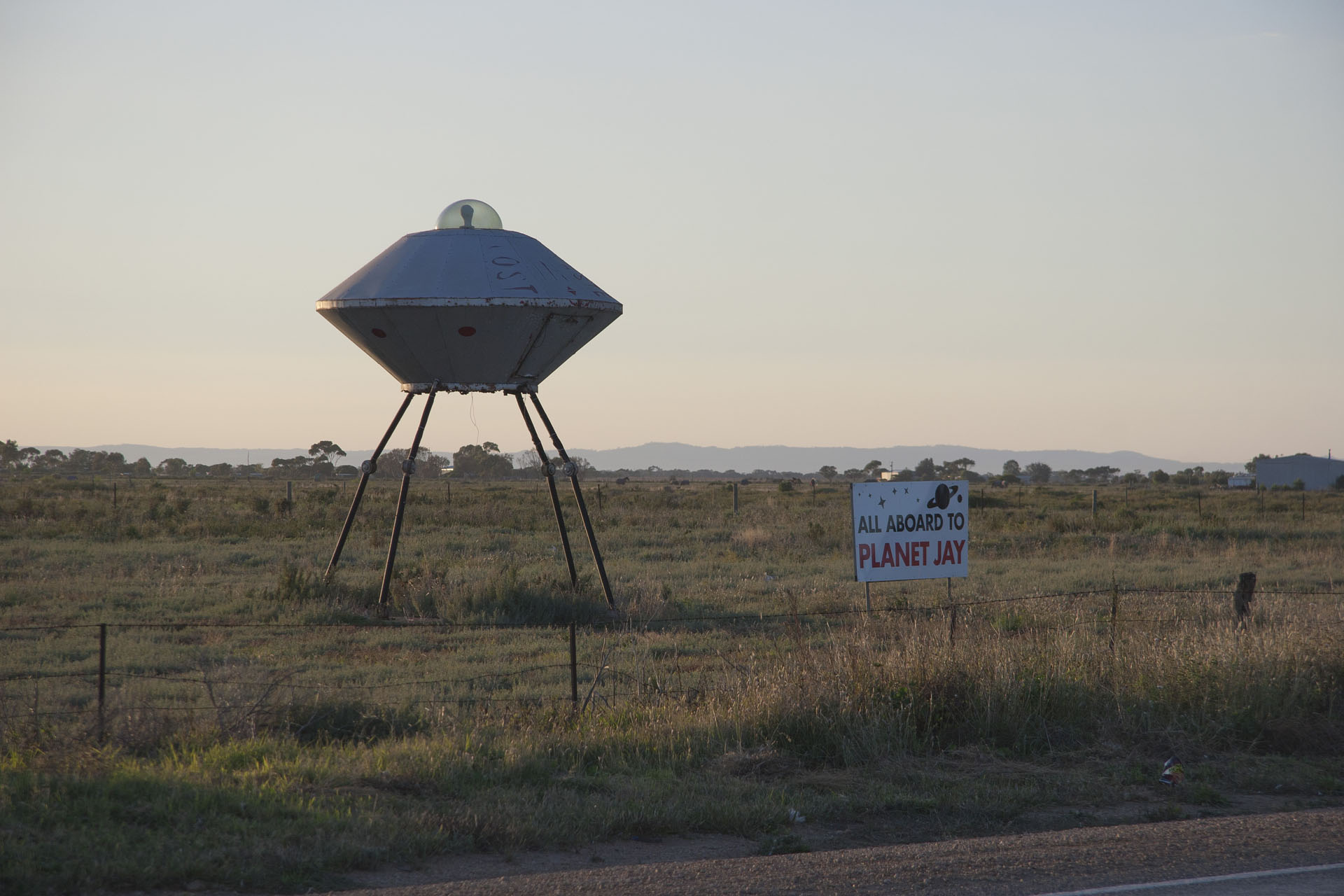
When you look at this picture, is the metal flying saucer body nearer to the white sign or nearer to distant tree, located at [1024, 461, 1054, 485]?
the white sign

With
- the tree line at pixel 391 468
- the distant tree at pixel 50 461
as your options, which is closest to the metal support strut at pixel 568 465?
the tree line at pixel 391 468

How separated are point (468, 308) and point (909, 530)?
719 cm

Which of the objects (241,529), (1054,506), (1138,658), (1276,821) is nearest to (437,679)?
(1138,658)

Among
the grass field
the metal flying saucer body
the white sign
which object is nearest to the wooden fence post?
the grass field

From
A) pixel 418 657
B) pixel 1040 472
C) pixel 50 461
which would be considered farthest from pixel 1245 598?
pixel 1040 472

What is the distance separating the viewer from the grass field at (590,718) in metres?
7.24

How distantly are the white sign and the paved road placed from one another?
4.38m

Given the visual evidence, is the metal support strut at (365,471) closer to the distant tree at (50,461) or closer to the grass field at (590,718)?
the grass field at (590,718)

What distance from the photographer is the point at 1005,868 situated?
6707 mm

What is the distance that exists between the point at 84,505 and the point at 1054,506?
3474cm

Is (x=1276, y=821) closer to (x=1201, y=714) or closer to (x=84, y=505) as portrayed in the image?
(x=1201, y=714)

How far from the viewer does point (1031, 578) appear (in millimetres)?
21234

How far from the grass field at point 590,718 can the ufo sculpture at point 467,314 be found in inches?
95.9

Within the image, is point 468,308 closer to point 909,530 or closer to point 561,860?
point 909,530
